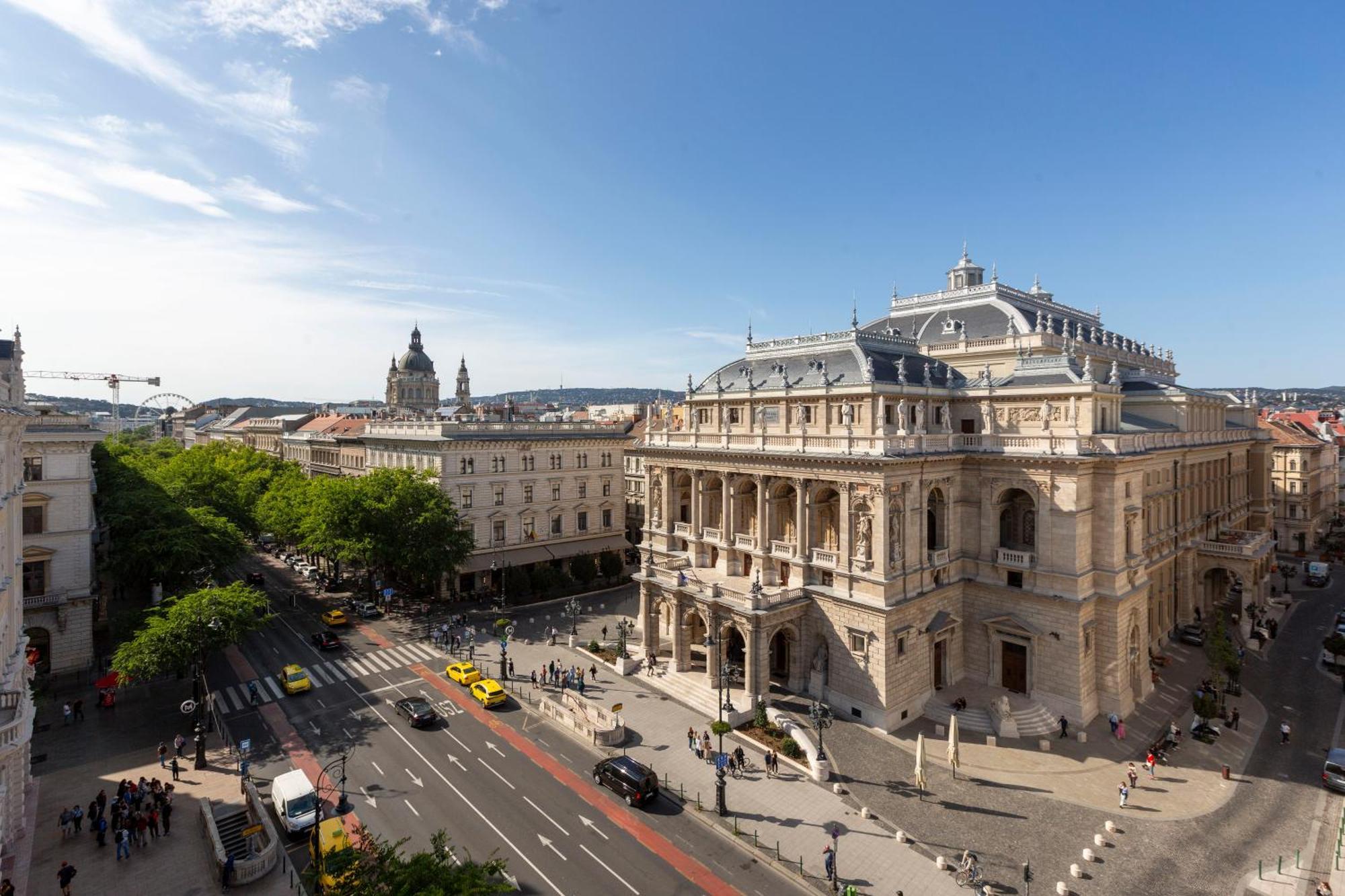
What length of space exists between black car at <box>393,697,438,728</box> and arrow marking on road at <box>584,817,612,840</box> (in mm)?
12855

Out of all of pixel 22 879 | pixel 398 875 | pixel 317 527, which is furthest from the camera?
pixel 317 527

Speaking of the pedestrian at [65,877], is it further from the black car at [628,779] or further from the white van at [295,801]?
the black car at [628,779]

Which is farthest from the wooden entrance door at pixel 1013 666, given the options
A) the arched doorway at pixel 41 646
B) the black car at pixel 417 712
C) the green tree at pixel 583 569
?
the arched doorway at pixel 41 646

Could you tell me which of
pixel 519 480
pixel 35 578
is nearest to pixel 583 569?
pixel 519 480

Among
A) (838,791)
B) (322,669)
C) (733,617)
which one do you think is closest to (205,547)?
(322,669)

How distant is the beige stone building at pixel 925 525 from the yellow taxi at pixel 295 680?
2209 cm

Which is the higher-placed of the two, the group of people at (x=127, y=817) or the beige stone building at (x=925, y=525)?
the beige stone building at (x=925, y=525)

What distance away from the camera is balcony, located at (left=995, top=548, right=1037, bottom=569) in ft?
131

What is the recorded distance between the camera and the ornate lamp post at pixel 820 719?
3259cm

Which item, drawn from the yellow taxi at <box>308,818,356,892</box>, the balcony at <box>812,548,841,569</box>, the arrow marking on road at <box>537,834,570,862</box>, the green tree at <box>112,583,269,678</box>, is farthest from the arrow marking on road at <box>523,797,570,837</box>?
the balcony at <box>812,548,841,569</box>

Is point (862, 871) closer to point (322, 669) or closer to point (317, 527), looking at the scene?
point (322, 669)

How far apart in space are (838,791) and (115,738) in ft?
126

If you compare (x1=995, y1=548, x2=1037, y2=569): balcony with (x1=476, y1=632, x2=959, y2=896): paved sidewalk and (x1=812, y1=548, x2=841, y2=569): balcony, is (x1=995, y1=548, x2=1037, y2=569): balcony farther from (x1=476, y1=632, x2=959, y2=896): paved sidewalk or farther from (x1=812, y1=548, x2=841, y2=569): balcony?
(x1=476, y1=632, x2=959, y2=896): paved sidewalk

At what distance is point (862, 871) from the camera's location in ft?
87.1
